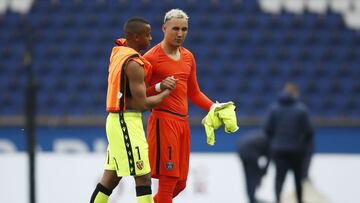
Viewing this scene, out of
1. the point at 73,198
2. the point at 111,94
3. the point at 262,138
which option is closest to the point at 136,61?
the point at 111,94

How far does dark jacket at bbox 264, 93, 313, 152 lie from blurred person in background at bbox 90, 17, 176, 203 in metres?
4.33

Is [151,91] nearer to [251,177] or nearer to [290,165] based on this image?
[251,177]

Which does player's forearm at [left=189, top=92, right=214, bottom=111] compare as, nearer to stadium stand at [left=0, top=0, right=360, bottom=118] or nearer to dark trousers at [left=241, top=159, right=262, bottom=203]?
dark trousers at [left=241, top=159, right=262, bottom=203]

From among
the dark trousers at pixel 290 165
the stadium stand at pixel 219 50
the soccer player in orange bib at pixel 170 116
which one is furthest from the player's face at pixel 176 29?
the stadium stand at pixel 219 50

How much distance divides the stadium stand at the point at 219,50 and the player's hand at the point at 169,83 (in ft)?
21.1

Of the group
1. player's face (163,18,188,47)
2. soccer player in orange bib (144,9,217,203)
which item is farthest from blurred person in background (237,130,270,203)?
player's face (163,18,188,47)

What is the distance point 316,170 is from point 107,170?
447 centimetres

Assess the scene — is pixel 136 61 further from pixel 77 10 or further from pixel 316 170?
pixel 77 10

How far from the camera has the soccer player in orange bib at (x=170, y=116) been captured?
6.10 metres

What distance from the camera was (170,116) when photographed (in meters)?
6.17

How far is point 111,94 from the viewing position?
5.80 m

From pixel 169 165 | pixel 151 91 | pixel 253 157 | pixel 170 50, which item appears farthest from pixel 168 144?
pixel 253 157

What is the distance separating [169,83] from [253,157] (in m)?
4.34

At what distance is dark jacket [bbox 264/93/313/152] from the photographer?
394 inches
